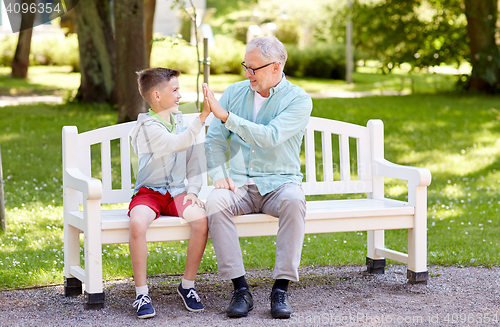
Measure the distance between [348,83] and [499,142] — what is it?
1532 cm

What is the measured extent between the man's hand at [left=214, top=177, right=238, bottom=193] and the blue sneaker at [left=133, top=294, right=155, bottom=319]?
75 centimetres

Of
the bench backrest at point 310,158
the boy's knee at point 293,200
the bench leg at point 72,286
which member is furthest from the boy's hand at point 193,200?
the bench leg at point 72,286

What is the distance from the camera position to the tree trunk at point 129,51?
8844mm

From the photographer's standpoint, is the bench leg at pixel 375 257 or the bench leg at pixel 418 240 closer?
the bench leg at pixel 418 240

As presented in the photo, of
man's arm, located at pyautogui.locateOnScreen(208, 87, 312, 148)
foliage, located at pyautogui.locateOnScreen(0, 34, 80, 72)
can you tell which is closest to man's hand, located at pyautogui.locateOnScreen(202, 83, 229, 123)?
man's arm, located at pyautogui.locateOnScreen(208, 87, 312, 148)

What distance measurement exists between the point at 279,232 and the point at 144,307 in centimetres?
83

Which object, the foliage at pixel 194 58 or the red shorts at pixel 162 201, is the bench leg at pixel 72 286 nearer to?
the red shorts at pixel 162 201

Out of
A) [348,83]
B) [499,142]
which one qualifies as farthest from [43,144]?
[348,83]

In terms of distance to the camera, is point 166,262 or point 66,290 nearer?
point 66,290

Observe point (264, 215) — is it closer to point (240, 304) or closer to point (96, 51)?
point (240, 304)

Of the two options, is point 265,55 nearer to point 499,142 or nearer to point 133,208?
point 133,208

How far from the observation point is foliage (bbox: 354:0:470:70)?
1617 cm

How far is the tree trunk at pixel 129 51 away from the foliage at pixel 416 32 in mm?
8680

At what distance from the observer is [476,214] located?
5852 millimetres
